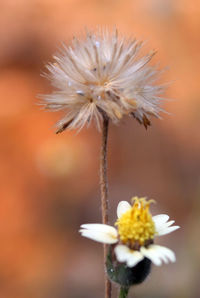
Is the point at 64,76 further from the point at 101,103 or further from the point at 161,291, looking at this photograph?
the point at 161,291

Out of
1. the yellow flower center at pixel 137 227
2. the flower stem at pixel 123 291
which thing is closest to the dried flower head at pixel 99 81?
the yellow flower center at pixel 137 227

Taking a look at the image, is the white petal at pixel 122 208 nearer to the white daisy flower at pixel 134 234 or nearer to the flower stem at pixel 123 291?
the white daisy flower at pixel 134 234

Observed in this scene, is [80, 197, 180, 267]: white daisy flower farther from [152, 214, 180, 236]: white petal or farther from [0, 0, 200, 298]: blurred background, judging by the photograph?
[0, 0, 200, 298]: blurred background

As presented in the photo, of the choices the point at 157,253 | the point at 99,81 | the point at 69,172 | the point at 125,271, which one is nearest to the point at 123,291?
the point at 125,271

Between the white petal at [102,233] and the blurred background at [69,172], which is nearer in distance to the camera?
the white petal at [102,233]

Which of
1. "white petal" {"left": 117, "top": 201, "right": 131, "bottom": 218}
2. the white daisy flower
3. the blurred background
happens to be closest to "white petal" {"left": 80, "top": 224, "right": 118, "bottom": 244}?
the white daisy flower

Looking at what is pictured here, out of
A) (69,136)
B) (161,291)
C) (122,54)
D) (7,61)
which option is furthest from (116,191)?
(122,54)

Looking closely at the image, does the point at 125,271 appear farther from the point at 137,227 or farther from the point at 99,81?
the point at 99,81
